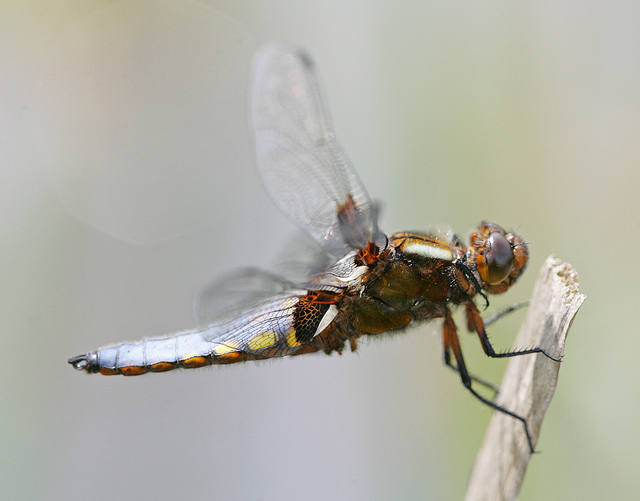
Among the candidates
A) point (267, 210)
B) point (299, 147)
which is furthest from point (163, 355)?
point (267, 210)

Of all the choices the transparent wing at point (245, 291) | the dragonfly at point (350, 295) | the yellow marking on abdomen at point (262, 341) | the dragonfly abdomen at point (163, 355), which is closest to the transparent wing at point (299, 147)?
the dragonfly at point (350, 295)

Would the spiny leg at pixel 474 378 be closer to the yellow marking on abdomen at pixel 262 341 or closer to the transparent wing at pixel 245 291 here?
the transparent wing at pixel 245 291

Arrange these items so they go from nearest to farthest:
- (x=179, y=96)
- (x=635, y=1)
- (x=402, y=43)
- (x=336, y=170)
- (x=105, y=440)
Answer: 1. (x=336, y=170)
2. (x=635, y=1)
3. (x=105, y=440)
4. (x=402, y=43)
5. (x=179, y=96)

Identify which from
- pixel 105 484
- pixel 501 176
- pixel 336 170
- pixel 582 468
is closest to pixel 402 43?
pixel 501 176

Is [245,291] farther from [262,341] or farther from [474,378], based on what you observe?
[474,378]

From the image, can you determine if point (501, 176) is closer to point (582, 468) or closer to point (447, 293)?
point (447, 293)
